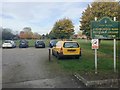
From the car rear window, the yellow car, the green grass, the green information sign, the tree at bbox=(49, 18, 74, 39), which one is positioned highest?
the tree at bbox=(49, 18, 74, 39)

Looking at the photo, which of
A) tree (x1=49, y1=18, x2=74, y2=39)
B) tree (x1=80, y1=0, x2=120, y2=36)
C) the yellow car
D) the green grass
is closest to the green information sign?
the green grass

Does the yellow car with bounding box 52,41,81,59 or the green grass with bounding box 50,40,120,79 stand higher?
the yellow car with bounding box 52,41,81,59

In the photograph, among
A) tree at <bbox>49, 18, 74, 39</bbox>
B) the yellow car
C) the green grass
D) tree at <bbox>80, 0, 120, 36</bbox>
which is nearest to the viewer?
the green grass

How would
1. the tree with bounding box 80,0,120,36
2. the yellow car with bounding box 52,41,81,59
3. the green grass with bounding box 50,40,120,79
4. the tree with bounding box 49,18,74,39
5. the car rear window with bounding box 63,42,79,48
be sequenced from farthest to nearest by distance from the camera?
the tree with bounding box 49,18,74,39, the tree with bounding box 80,0,120,36, the car rear window with bounding box 63,42,79,48, the yellow car with bounding box 52,41,81,59, the green grass with bounding box 50,40,120,79

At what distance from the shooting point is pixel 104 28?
13.1 m

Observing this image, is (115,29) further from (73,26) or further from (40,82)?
(73,26)

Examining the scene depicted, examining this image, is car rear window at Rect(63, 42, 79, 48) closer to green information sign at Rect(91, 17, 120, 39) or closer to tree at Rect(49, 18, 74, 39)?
green information sign at Rect(91, 17, 120, 39)

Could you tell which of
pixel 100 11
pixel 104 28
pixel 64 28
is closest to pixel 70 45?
pixel 104 28

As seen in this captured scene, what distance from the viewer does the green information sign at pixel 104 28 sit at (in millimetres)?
13008

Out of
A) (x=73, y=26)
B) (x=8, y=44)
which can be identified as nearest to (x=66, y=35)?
(x=73, y=26)

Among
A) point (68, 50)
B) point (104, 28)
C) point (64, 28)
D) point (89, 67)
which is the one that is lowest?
point (89, 67)

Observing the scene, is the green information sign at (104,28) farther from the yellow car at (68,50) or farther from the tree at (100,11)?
the tree at (100,11)

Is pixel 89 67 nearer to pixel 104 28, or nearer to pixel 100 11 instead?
pixel 104 28

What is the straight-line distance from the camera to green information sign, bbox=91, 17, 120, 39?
1301cm
